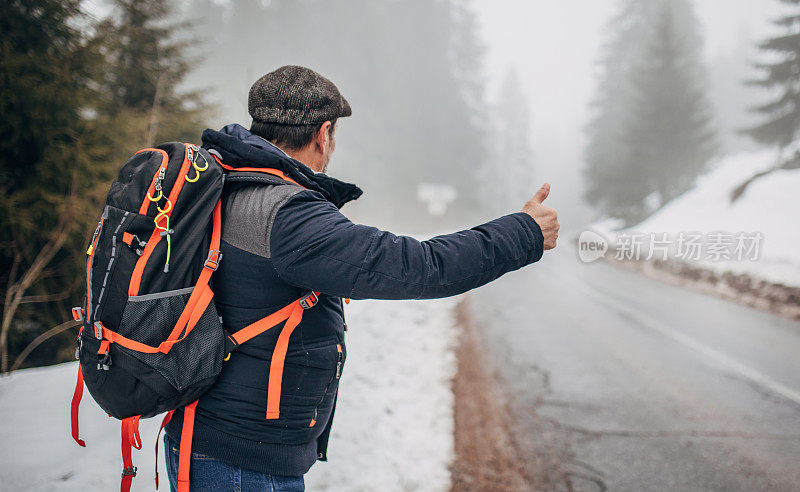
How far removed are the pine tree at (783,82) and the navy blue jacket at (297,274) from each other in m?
22.9

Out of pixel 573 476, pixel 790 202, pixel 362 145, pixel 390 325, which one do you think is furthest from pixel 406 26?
pixel 573 476

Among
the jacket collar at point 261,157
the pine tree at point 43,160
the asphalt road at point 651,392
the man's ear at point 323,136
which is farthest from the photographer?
the pine tree at point 43,160

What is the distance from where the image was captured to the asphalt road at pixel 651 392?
11.2ft

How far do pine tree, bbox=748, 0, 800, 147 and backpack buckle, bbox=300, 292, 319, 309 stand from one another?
23141mm

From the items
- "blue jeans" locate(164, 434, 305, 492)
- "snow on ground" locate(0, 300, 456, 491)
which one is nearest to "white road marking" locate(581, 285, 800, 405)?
"snow on ground" locate(0, 300, 456, 491)

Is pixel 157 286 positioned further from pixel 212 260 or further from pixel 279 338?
pixel 279 338

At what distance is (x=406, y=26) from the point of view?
26656 millimetres

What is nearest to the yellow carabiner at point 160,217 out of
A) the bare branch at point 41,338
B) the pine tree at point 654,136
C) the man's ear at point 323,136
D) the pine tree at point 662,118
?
the man's ear at point 323,136

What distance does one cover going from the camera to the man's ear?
159 cm

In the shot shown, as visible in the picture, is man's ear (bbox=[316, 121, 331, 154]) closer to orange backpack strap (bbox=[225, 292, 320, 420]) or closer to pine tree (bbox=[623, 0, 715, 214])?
orange backpack strap (bbox=[225, 292, 320, 420])

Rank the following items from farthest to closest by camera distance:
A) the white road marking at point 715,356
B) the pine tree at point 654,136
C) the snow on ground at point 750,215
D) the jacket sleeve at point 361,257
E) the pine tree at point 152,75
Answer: the pine tree at point 654,136
the snow on ground at point 750,215
the pine tree at point 152,75
the white road marking at point 715,356
the jacket sleeve at point 361,257

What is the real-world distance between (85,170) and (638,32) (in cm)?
2537

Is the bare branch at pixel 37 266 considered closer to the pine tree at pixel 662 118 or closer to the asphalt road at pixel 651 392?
the asphalt road at pixel 651 392

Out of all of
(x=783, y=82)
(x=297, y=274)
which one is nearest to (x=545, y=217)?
(x=297, y=274)
